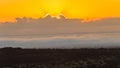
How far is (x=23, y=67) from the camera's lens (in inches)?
2726

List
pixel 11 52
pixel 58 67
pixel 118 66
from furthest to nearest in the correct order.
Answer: pixel 11 52
pixel 58 67
pixel 118 66

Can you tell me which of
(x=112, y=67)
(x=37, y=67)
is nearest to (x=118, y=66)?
(x=112, y=67)

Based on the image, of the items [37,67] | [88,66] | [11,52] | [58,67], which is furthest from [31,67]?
[11,52]

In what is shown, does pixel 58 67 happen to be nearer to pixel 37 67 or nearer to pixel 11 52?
pixel 37 67

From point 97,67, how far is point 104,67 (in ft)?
4.35

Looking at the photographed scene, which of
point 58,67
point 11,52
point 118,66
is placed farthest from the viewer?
point 11,52

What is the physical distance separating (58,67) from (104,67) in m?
8.35

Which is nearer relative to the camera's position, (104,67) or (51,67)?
(104,67)

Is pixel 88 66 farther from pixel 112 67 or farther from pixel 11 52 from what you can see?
pixel 11 52

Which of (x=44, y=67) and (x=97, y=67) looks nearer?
(x=97, y=67)

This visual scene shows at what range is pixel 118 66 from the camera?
6159 cm

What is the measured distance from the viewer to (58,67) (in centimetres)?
6606

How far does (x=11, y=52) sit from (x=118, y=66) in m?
66.3

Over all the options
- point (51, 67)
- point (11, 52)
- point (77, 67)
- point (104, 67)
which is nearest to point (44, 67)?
point (51, 67)
